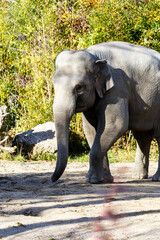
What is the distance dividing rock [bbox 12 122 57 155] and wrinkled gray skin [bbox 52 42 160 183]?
3373mm

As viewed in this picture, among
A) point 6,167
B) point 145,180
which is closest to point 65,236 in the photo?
point 145,180

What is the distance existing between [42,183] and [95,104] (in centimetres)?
134

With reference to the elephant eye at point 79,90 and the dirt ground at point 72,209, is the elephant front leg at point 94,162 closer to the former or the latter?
the dirt ground at point 72,209

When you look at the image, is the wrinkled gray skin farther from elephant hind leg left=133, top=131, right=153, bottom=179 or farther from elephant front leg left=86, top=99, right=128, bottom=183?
elephant hind leg left=133, top=131, right=153, bottom=179

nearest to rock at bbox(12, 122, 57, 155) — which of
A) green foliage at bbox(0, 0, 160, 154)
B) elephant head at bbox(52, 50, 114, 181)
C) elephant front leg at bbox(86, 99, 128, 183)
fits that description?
green foliage at bbox(0, 0, 160, 154)

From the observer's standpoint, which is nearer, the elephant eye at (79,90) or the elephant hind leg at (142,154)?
the elephant eye at (79,90)

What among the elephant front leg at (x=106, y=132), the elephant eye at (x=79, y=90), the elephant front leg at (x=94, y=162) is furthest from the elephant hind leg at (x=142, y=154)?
the elephant eye at (x=79, y=90)

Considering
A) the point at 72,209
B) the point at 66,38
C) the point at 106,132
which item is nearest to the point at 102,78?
the point at 106,132

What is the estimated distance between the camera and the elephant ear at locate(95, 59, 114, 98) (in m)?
5.39

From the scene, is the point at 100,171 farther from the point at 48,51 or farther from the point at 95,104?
the point at 48,51

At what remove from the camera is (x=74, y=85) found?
204 inches

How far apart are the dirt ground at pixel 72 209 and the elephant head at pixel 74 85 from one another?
0.60 m

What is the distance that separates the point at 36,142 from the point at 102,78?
164 inches

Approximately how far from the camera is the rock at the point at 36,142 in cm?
925
